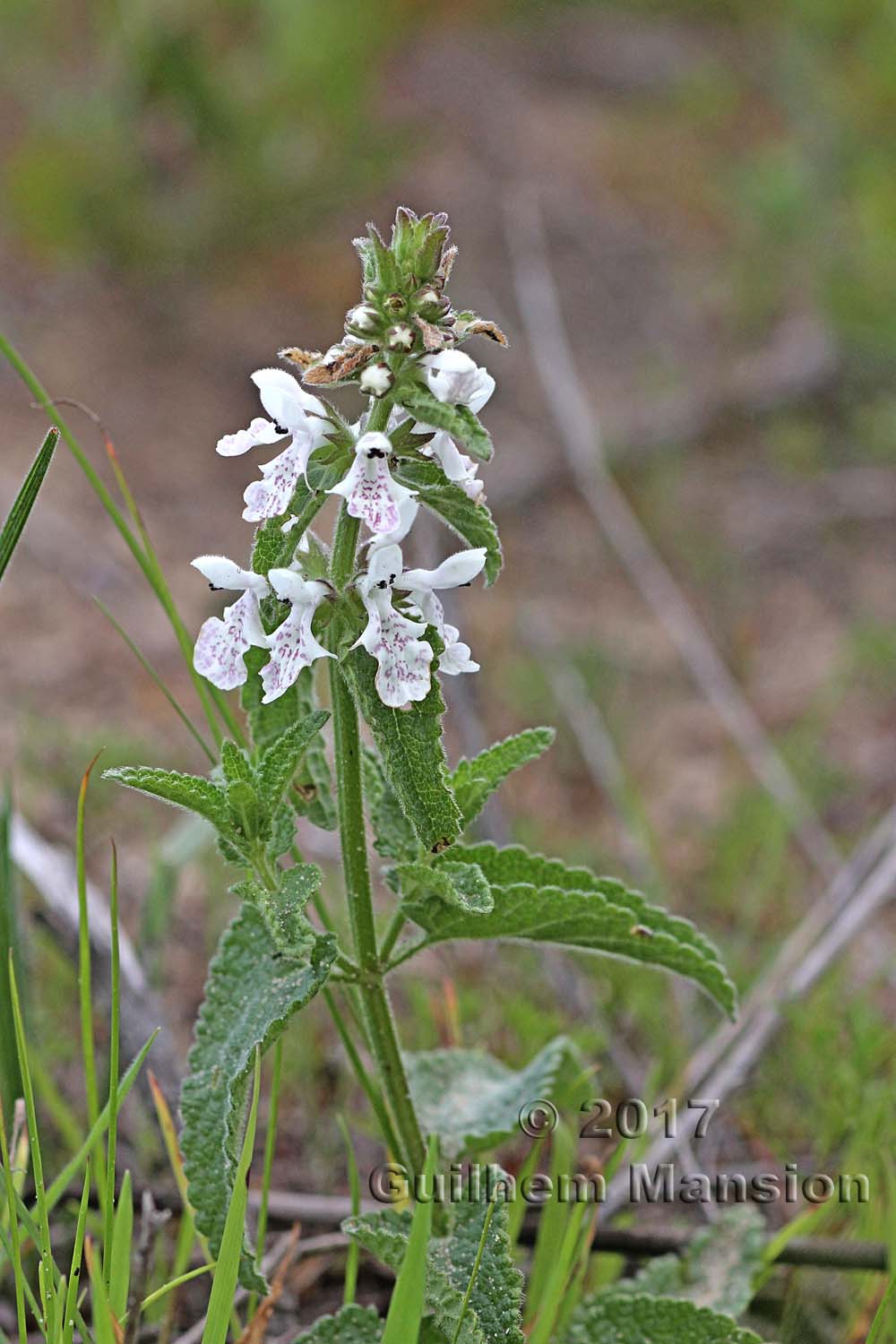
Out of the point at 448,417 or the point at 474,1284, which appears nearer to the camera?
the point at 448,417

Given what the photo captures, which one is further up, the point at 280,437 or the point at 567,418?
the point at 567,418

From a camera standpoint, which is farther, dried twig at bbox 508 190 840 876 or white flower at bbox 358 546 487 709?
dried twig at bbox 508 190 840 876

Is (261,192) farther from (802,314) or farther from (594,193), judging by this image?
(802,314)

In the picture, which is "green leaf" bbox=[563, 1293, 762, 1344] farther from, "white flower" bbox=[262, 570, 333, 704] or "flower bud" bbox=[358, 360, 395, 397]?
"flower bud" bbox=[358, 360, 395, 397]

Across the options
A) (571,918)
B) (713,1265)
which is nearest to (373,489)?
(571,918)

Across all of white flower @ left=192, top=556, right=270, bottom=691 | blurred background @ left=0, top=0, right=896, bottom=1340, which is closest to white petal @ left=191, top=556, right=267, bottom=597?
white flower @ left=192, top=556, right=270, bottom=691

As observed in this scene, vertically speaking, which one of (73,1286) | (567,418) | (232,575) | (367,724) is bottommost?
(73,1286)

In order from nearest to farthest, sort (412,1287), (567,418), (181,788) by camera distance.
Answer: (412,1287)
(181,788)
(567,418)

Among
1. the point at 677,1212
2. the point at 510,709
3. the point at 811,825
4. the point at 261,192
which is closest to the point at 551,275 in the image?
the point at 261,192

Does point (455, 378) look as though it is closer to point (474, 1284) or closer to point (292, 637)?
point (292, 637)
